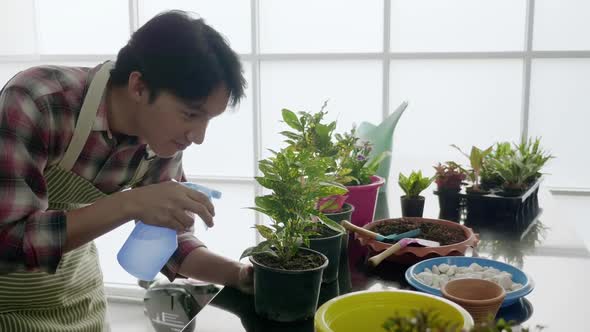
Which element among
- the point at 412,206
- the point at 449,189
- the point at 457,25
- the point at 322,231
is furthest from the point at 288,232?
the point at 457,25

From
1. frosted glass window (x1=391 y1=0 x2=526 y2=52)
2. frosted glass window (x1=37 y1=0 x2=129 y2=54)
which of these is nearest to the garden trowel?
frosted glass window (x1=391 y1=0 x2=526 y2=52)

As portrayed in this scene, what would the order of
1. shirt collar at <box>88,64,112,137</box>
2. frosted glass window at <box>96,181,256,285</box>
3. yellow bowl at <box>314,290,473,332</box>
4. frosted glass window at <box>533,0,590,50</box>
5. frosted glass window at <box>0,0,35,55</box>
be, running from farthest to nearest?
frosted glass window at <box>96,181,256,285</box>
frosted glass window at <box>0,0,35,55</box>
frosted glass window at <box>533,0,590,50</box>
shirt collar at <box>88,64,112,137</box>
yellow bowl at <box>314,290,473,332</box>

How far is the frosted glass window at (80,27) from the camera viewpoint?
3922 millimetres

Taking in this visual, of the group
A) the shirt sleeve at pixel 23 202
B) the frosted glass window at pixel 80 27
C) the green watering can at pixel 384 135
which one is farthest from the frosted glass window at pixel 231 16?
the shirt sleeve at pixel 23 202

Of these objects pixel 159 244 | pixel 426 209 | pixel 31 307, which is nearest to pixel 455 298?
pixel 159 244

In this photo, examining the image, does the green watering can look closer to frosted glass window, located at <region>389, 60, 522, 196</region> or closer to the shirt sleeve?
the shirt sleeve

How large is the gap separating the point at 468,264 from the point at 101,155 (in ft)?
2.58

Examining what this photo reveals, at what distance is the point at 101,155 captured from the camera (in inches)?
50.3

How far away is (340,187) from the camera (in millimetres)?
937

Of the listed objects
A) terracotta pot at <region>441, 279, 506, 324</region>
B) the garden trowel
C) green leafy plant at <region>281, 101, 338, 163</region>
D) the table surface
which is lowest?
the table surface

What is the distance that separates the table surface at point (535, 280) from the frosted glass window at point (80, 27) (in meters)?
3.16

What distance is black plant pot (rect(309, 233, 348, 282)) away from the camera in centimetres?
99

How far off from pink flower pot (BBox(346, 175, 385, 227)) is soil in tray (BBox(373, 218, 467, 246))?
8 centimetres

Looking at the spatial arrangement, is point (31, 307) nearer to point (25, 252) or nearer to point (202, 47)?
point (25, 252)
